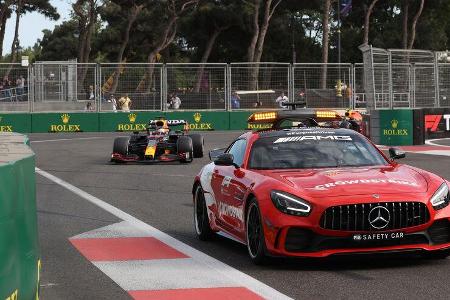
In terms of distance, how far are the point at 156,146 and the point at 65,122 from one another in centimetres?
1764

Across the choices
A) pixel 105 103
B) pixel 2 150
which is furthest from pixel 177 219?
pixel 105 103

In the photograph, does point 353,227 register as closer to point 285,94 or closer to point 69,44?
point 285,94

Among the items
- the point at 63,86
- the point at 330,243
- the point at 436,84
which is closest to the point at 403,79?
the point at 436,84

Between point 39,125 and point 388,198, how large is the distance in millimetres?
33531

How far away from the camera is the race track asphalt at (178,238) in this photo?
26.0 feet

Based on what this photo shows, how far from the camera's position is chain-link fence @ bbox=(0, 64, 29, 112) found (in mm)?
39812

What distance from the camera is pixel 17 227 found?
17.0ft

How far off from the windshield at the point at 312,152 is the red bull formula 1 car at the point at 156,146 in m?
13.9

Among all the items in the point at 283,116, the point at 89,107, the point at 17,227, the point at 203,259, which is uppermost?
the point at 89,107

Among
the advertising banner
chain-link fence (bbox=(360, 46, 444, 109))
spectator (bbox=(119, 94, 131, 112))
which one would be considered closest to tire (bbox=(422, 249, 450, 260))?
chain-link fence (bbox=(360, 46, 444, 109))

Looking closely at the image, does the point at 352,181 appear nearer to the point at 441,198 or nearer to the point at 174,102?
the point at 441,198

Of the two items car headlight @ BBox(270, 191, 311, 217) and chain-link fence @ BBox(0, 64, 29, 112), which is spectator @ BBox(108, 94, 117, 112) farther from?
car headlight @ BBox(270, 191, 311, 217)

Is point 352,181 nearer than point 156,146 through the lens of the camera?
Yes

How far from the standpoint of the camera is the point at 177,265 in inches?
365
